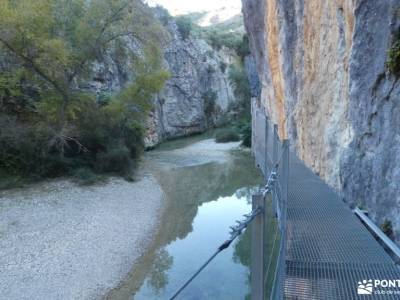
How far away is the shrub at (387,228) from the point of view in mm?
4130

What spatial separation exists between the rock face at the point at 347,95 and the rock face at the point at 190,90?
21695mm

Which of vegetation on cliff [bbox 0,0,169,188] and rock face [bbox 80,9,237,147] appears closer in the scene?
vegetation on cliff [bbox 0,0,169,188]

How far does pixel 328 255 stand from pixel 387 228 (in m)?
1.12

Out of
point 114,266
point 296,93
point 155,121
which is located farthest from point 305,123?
point 155,121

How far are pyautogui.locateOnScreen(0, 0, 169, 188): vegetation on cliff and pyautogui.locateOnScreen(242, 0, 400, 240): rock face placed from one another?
8.61 meters

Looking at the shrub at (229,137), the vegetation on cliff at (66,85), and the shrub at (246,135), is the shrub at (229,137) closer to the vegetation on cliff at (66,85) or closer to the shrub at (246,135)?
the shrub at (246,135)

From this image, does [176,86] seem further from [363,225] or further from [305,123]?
[363,225]

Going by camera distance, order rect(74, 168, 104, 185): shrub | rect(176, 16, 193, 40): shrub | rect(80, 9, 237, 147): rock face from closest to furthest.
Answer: rect(74, 168, 104, 185): shrub
rect(80, 9, 237, 147): rock face
rect(176, 16, 193, 40): shrub

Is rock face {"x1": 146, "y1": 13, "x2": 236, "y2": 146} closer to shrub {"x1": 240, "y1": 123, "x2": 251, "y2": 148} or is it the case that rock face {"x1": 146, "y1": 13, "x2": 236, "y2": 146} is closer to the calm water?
shrub {"x1": 240, "y1": 123, "x2": 251, "y2": 148}

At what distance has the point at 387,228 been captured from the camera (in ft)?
13.8

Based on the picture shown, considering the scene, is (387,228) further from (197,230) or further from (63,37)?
(63,37)

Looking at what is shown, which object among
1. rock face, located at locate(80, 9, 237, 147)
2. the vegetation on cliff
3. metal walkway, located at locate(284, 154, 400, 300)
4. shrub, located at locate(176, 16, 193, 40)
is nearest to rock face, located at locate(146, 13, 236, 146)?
rock face, located at locate(80, 9, 237, 147)

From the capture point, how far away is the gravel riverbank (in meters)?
7.98

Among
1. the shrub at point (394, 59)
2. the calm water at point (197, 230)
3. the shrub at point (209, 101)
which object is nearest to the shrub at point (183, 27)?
the shrub at point (209, 101)
